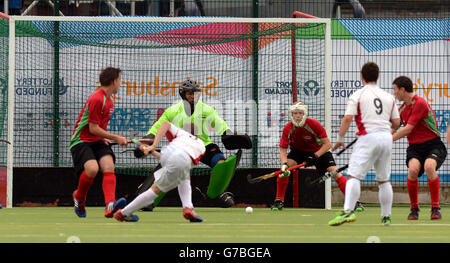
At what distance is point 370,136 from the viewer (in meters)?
8.55

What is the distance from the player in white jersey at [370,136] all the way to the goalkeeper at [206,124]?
2.68m

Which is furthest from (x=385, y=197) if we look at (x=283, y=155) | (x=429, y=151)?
(x=283, y=155)

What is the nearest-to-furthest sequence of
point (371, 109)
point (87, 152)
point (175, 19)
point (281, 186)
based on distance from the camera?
point (371, 109)
point (87, 152)
point (281, 186)
point (175, 19)

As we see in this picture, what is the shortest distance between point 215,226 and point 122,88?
5.55 m

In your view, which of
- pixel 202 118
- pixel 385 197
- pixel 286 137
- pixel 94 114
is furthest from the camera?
pixel 286 137

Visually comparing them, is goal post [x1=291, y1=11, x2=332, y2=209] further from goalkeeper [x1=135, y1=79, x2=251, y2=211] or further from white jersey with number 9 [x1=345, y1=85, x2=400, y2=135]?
white jersey with number 9 [x1=345, y1=85, x2=400, y2=135]

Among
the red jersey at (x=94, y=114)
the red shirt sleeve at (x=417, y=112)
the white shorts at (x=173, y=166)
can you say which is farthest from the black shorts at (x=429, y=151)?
the red jersey at (x=94, y=114)

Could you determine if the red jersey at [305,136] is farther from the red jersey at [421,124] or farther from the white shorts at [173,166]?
the white shorts at [173,166]

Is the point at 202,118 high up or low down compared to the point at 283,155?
up

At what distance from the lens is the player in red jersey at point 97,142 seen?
10.1 meters

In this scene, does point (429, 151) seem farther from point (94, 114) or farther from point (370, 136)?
point (94, 114)

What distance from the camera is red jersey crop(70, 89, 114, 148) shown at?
10117 mm

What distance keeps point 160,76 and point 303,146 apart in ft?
8.12

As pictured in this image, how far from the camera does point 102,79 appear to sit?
10.1 meters
